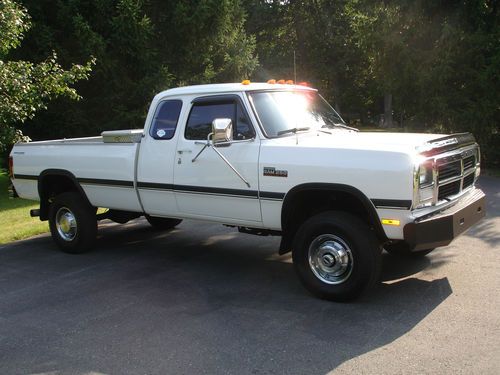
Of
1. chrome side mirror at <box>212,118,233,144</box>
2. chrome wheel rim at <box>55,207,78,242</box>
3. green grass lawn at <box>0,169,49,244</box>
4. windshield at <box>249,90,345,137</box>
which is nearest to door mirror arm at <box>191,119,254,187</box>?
chrome side mirror at <box>212,118,233,144</box>

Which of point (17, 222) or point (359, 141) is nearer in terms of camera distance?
point (359, 141)

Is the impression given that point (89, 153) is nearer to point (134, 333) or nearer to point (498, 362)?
point (134, 333)

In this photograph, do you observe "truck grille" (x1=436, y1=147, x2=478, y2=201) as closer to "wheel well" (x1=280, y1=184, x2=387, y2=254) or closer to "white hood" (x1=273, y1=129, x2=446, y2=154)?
"white hood" (x1=273, y1=129, x2=446, y2=154)

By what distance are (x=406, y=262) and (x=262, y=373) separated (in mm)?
3051

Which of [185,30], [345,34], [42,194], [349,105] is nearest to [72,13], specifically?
[185,30]

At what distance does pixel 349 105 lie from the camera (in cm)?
5047

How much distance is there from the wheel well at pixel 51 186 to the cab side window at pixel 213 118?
7.65 ft

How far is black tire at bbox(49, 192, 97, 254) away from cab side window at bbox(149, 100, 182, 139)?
5.65ft

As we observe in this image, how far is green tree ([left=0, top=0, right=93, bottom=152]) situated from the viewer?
9.21 m

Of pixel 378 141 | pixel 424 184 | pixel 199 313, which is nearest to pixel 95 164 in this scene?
pixel 199 313

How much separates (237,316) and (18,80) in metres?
7.03

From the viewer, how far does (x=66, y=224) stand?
296 inches

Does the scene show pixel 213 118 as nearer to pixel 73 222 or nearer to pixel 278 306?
pixel 278 306

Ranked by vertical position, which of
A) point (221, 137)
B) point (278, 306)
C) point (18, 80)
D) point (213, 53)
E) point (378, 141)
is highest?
point (213, 53)
